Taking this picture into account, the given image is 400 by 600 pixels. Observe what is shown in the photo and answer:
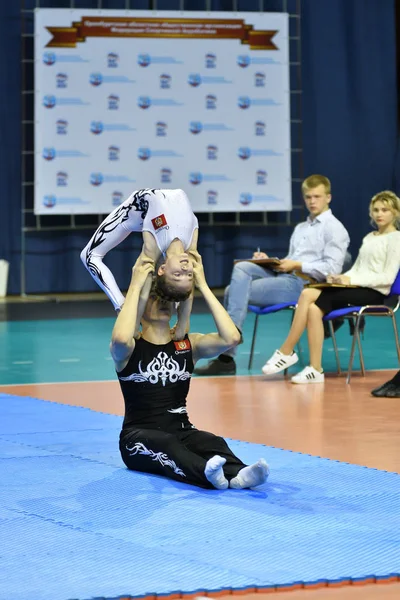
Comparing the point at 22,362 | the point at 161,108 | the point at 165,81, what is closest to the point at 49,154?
the point at 161,108

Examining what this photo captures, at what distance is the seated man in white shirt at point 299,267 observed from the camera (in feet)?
23.4

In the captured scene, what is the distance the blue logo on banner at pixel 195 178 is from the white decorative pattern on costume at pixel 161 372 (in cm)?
868

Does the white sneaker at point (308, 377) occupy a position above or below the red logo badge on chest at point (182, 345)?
below

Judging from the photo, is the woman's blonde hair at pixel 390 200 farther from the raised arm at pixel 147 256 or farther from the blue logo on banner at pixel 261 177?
the blue logo on banner at pixel 261 177

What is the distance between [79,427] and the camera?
5188mm

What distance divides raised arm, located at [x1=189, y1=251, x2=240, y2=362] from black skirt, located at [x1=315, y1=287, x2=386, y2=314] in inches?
99.9

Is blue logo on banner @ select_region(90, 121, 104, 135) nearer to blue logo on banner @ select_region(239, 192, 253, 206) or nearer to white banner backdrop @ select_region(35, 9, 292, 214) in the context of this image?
white banner backdrop @ select_region(35, 9, 292, 214)

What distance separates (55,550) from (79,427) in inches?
82.0

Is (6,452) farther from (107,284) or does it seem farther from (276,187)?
(276,187)

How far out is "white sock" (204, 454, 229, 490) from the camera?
3738 millimetres

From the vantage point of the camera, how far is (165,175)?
1262 cm

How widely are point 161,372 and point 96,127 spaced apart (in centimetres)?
865

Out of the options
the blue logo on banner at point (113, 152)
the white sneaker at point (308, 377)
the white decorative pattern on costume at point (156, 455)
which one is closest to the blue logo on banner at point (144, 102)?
the blue logo on banner at point (113, 152)

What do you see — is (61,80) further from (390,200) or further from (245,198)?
(390,200)
